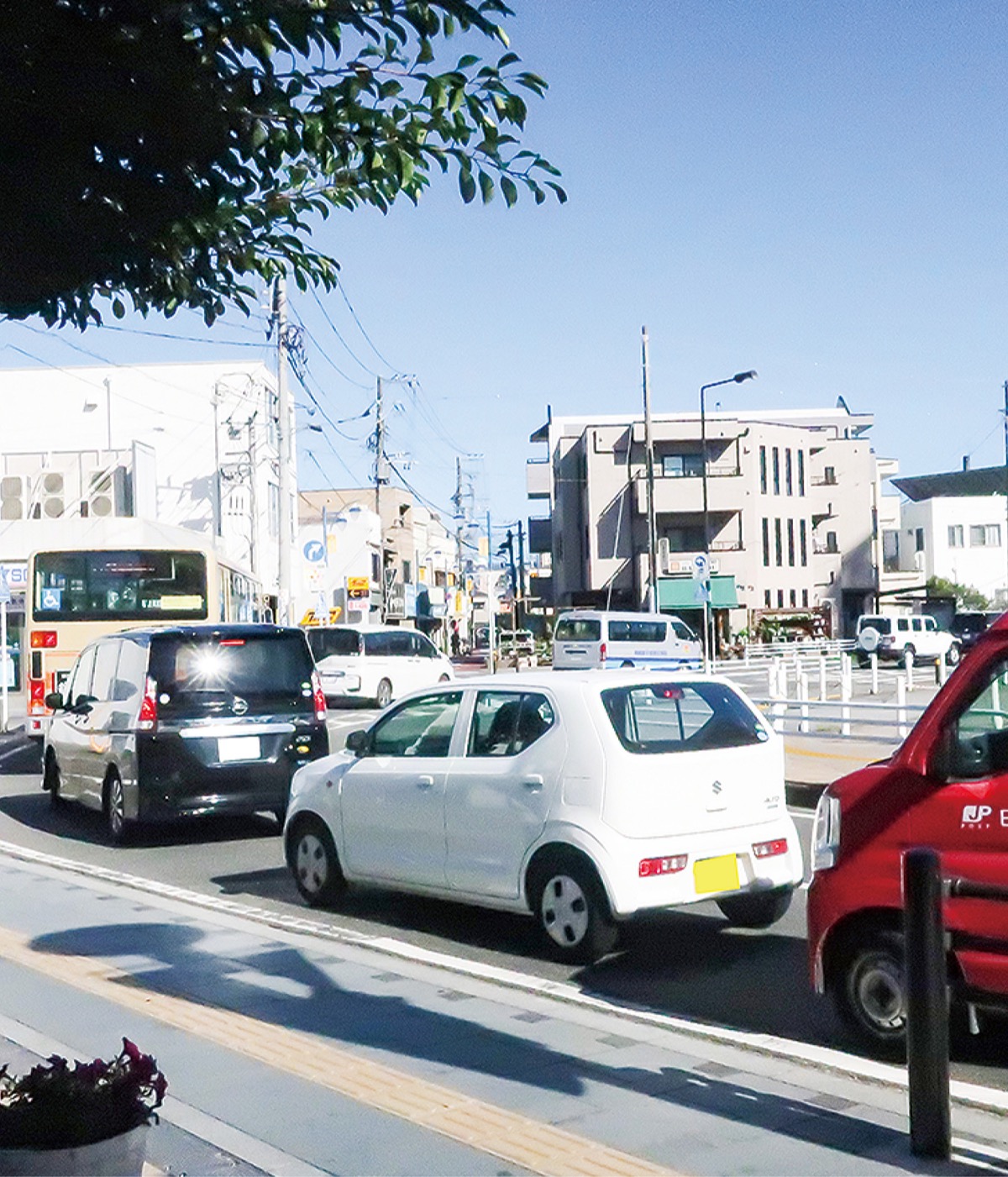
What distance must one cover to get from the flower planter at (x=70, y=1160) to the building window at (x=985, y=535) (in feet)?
279

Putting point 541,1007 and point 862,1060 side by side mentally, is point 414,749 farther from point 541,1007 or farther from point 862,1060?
point 862,1060

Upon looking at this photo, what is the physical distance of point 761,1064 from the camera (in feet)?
20.1

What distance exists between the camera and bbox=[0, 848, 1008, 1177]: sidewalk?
5.06m

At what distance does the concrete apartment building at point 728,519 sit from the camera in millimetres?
70688

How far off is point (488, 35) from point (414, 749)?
18.9 feet

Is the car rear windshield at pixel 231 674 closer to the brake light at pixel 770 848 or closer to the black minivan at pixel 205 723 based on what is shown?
the black minivan at pixel 205 723

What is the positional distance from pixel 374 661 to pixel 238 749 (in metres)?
20.2

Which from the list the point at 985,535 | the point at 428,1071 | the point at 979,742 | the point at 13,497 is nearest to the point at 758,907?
the point at 979,742

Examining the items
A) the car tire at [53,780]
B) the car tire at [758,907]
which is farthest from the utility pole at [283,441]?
the car tire at [758,907]

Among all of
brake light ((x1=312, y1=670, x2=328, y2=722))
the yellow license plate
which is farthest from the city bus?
the yellow license plate

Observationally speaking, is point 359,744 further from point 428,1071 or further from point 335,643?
point 335,643

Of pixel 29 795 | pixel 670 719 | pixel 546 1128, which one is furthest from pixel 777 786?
pixel 29 795


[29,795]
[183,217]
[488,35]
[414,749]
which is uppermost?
[488,35]

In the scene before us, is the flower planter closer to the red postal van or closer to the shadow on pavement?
the shadow on pavement
